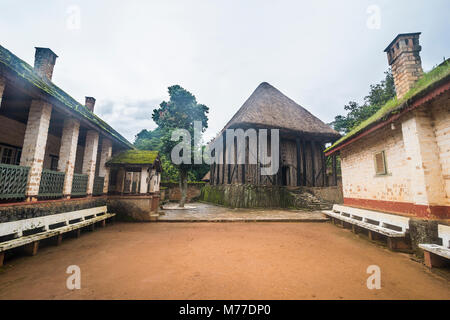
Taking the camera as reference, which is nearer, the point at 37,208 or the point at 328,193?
the point at 37,208

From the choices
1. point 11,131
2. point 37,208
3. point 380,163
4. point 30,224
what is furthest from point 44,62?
point 380,163

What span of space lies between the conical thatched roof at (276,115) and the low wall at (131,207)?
8316mm

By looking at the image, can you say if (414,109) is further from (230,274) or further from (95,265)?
(95,265)

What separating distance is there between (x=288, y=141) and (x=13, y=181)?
16.4 m

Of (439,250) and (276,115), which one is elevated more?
(276,115)

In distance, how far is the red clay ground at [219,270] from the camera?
271cm

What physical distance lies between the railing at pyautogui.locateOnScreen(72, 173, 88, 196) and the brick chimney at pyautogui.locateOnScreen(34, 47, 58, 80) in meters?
4.67

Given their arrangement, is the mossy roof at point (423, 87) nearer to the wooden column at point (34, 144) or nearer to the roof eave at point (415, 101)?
the roof eave at point (415, 101)

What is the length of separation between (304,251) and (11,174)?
7933 millimetres

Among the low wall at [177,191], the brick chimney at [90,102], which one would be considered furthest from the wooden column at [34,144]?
the low wall at [177,191]

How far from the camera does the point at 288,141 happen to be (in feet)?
54.2

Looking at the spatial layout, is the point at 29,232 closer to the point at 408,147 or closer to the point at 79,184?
the point at 79,184

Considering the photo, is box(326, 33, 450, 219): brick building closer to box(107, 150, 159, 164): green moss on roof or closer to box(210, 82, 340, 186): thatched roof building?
box(210, 82, 340, 186): thatched roof building
